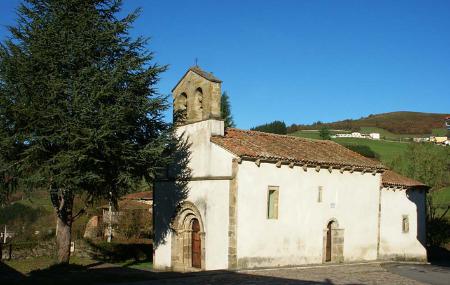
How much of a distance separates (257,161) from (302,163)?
249 centimetres

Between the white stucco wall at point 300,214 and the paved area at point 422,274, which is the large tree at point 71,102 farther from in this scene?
the paved area at point 422,274

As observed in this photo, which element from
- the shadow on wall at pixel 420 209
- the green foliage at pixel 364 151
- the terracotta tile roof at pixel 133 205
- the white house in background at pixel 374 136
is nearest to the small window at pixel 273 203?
the shadow on wall at pixel 420 209

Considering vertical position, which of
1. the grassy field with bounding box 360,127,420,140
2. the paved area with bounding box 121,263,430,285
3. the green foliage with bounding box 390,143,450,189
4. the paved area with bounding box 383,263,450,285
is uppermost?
the grassy field with bounding box 360,127,420,140

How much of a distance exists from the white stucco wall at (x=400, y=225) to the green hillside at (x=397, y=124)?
41.8 metres

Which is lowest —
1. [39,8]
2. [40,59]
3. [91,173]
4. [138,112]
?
[91,173]

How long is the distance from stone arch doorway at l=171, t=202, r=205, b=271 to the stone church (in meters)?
0.04

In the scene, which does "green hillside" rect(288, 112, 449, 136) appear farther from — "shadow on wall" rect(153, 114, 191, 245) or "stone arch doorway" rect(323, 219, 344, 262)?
"shadow on wall" rect(153, 114, 191, 245)

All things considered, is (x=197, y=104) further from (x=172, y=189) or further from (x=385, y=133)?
A: (x=385, y=133)

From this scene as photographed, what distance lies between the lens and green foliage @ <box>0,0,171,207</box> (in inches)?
602

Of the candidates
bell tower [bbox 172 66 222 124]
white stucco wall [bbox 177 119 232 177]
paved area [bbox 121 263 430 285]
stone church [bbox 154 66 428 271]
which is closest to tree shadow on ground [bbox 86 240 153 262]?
stone church [bbox 154 66 428 271]

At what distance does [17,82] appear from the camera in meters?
15.9

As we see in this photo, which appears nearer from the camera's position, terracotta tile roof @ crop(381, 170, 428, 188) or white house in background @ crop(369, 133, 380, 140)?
terracotta tile roof @ crop(381, 170, 428, 188)

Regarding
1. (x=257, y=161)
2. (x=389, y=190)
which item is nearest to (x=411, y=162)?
(x=389, y=190)

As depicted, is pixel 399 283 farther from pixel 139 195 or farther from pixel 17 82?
pixel 139 195
